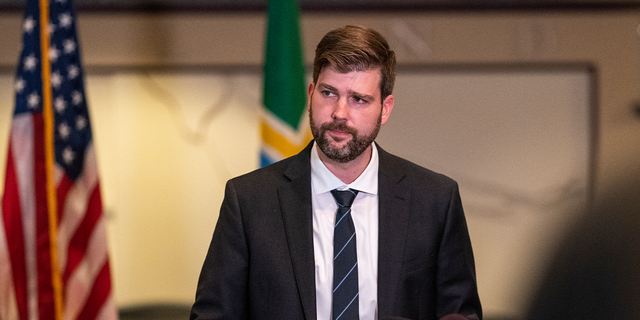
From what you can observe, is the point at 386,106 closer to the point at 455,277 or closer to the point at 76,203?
the point at 455,277

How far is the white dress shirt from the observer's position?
43.2 inches

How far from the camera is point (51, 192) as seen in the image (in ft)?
6.39

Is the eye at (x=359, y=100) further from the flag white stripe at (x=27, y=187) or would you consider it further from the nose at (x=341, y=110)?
the flag white stripe at (x=27, y=187)

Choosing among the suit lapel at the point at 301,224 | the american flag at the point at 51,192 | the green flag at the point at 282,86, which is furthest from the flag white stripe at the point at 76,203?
the suit lapel at the point at 301,224

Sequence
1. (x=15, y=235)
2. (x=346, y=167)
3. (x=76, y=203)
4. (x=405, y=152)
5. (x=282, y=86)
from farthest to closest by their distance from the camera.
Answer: (x=405, y=152), (x=282, y=86), (x=76, y=203), (x=15, y=235), (x=346, y=167)

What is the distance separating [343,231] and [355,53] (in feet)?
1.13

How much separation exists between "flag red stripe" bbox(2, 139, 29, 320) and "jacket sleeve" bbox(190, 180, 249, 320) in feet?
3.79

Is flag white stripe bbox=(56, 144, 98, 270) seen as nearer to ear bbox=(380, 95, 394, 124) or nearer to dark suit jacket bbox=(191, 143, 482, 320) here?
dark suit jacket bbox=(191, 143, 482, 320)

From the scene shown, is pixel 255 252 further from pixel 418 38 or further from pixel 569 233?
pixel 569 233

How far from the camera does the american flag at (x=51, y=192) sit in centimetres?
194

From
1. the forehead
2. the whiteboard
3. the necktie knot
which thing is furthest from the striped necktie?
the whiteboard

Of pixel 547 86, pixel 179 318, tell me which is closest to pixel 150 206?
pixel 179 318

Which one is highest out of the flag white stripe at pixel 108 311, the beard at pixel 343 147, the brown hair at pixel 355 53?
the brown hair at pixel 355 53

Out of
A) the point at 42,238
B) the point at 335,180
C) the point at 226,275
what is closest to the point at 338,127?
the point at 335,180
